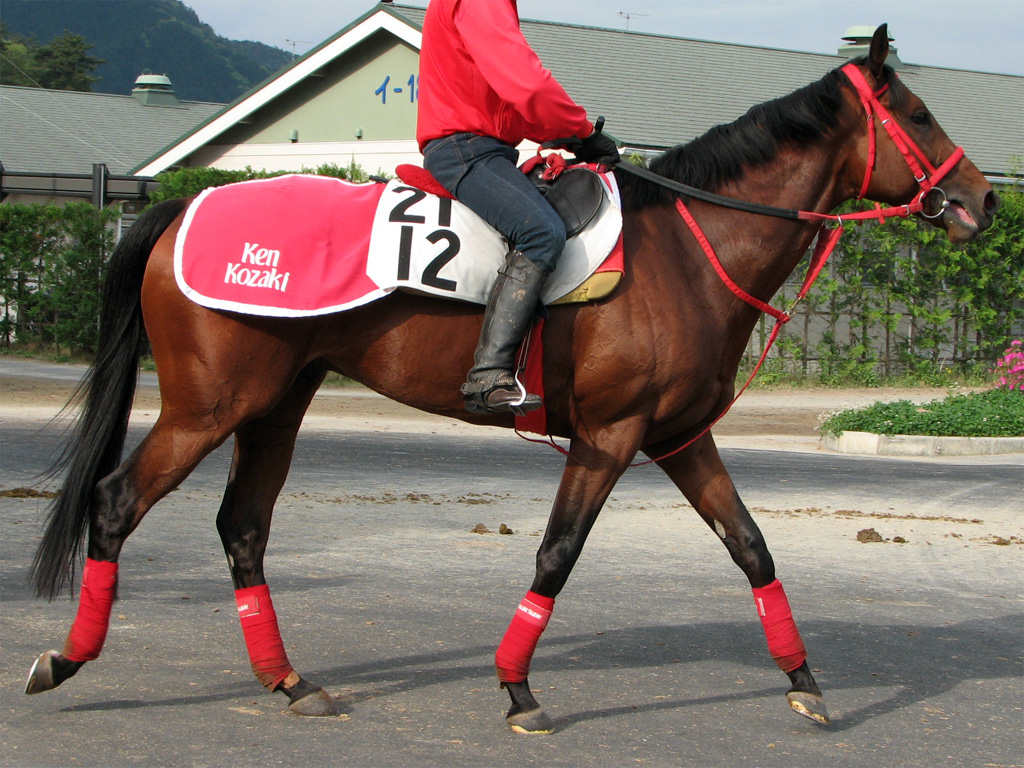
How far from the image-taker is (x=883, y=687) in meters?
5.02

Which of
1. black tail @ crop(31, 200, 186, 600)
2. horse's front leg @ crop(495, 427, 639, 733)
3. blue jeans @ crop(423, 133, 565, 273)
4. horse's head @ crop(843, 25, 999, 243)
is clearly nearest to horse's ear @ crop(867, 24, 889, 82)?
horse's head @ crop(843, 25, 999, 243)

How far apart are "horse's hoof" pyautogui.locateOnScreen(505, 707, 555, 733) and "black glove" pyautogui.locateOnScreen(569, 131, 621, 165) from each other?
2.14 m

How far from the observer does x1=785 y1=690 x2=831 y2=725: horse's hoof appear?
442cm

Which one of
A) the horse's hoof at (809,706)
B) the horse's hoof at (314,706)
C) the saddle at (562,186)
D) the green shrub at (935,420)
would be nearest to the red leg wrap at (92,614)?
the horse's hoof at (314,706)

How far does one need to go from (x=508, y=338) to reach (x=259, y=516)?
137 centimetres

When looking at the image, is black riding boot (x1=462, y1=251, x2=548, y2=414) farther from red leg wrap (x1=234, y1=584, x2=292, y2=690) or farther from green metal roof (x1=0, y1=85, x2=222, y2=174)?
green metal roof (x1=0, y1=85, x2=222, y2=174)

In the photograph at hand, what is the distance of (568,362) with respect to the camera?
4.47 m

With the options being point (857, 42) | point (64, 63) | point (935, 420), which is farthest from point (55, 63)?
point (935, 420)

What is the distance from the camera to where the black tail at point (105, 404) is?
4.57 m

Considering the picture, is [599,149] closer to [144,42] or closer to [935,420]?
[935,420]

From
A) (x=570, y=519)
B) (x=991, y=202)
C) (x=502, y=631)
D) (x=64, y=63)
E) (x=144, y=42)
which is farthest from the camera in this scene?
(x=144, y=42)

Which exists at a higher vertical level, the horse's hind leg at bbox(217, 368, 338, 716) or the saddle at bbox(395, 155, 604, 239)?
the saddle at bbox(395, 155, 604, 239)

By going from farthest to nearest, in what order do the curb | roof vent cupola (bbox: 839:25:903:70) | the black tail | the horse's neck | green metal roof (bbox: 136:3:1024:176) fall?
roof vent cupola (bbox: 839:25:903:70) < green metal roof (bbox: 136:3:1024:176) < the curb < the horse's neck < the black tail

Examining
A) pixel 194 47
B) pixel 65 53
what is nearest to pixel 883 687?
pixel 65 53
